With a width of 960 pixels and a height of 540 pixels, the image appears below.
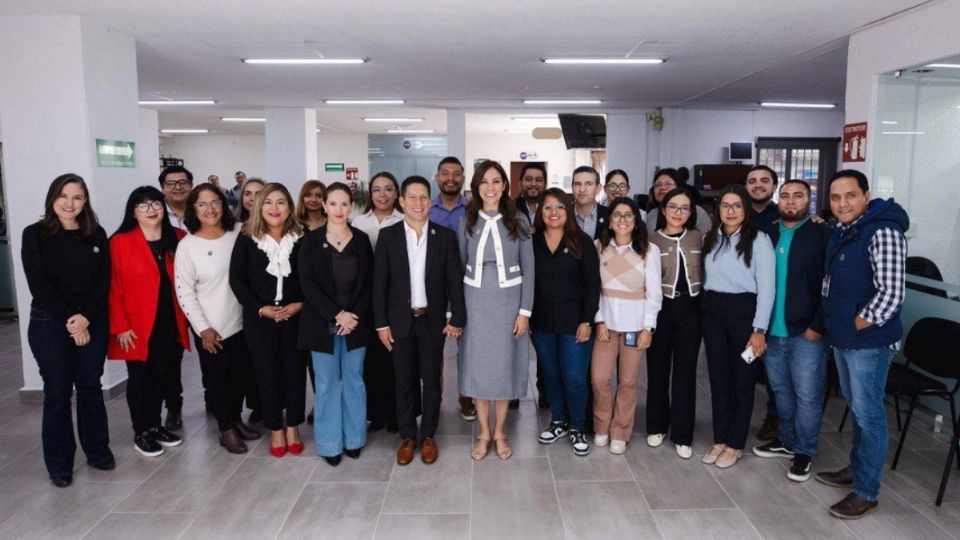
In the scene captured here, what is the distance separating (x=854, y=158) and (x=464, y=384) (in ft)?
13.0

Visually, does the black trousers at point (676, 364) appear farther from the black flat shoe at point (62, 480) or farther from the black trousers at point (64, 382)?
the black flat shoe at point (62, 480)

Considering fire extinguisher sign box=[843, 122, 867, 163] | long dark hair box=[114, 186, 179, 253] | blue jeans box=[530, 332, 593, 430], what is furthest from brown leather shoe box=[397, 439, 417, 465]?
fire extinguisher sign box=[843, 122, 867, 163]

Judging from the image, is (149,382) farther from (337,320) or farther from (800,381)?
(800,381)

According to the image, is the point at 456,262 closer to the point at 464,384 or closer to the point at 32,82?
the point at 464,384

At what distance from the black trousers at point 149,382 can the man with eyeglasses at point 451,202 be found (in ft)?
6.31

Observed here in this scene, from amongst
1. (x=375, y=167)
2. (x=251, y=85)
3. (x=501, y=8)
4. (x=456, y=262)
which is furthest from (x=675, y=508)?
(x=375, y=167)

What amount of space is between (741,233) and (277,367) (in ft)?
9.28

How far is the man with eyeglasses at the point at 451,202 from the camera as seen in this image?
436 cm

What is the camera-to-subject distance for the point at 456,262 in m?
3.57

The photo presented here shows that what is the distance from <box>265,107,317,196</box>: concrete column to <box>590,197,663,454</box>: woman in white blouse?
30.1ft

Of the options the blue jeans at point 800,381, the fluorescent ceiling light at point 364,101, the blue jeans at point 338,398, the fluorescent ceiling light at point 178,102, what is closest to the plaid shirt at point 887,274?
the blue jeans at point 800,381

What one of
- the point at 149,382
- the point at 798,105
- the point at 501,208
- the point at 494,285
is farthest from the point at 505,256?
the point at 798,105

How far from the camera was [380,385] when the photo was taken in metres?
4.14

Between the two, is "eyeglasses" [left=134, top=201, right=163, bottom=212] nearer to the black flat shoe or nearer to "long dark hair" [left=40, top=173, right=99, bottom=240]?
"long dark hair" [left=40, top=173, right=99, bottom=240]
